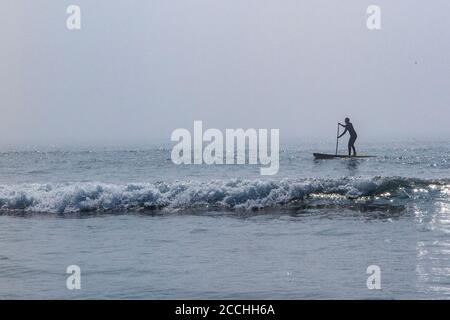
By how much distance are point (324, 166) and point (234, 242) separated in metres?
16.2

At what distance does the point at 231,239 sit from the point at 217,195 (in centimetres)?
598

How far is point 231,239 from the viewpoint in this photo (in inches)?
446

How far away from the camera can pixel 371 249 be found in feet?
32.6

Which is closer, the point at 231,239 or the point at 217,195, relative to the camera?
the point at 231,239

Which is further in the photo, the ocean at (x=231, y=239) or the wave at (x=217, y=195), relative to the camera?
the wave at (x=217, y=195)

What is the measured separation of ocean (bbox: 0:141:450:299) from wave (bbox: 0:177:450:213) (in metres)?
0.03

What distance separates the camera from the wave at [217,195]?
663 inches

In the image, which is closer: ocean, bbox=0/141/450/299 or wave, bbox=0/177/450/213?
ocean, bbox=0/141/450/299

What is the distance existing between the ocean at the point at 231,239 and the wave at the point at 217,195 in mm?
34

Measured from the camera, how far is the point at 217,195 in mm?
17281

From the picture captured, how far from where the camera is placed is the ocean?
778cm
